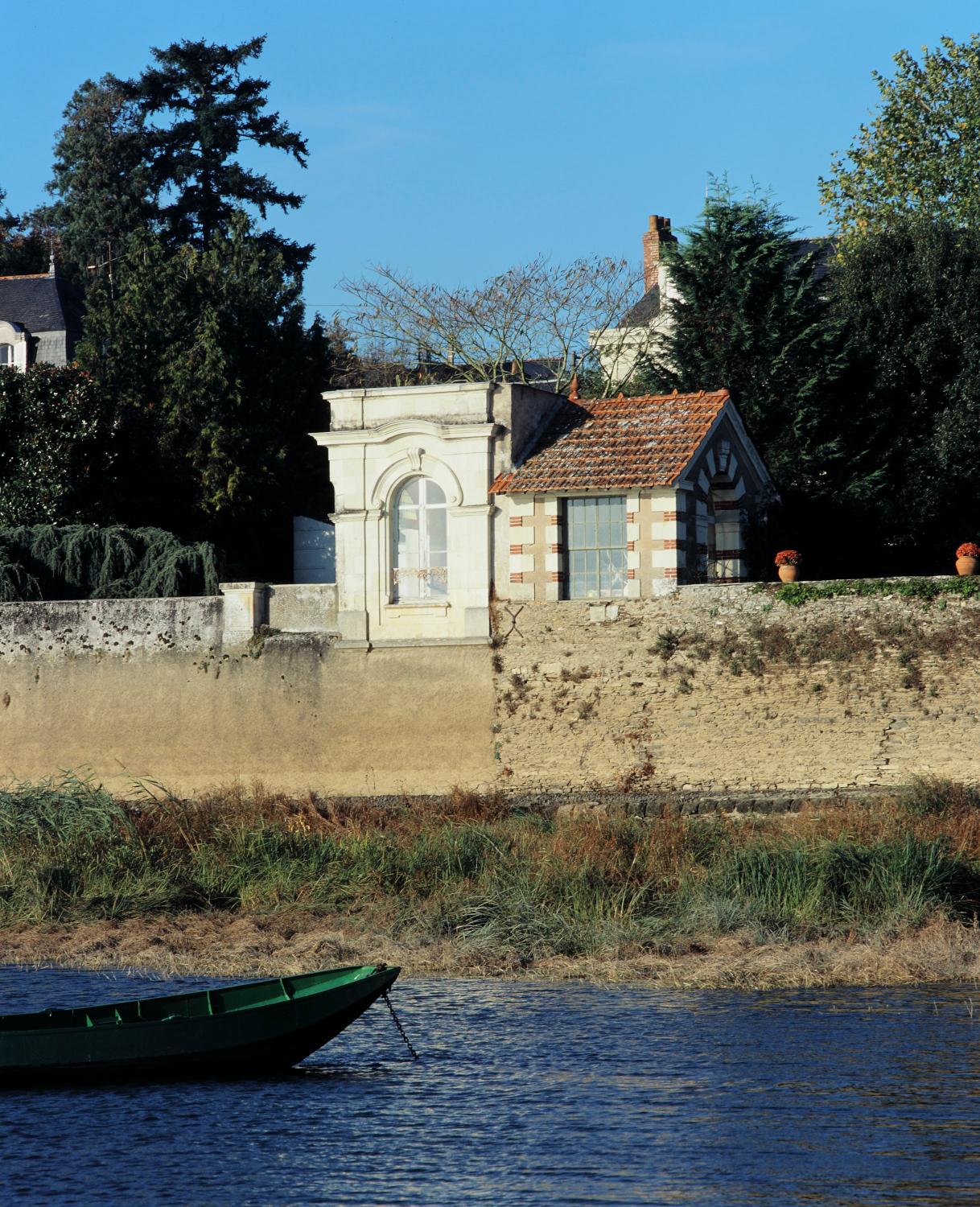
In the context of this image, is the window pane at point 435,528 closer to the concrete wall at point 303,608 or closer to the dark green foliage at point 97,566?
the concrete wall at point 303,608

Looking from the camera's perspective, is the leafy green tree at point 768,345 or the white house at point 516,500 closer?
the white house at point 516,500

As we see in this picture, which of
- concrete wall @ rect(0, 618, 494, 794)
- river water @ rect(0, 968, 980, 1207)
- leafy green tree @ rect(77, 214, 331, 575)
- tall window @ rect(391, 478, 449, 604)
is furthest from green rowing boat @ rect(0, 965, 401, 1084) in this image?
leafy green tree @ rect(77, 214, 331, 575)

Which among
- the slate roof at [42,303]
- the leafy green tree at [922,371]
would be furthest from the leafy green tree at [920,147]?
the slate roof at [42,303]

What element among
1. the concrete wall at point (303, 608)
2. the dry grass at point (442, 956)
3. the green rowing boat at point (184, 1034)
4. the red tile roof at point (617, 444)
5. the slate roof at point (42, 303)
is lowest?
the dry grass at point (442, 956)

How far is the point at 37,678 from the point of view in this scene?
28.1m

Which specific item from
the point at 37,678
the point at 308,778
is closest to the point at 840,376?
the point at 308,778

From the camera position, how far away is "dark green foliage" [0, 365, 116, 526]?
108ft

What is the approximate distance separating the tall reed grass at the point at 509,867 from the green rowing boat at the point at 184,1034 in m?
4.44

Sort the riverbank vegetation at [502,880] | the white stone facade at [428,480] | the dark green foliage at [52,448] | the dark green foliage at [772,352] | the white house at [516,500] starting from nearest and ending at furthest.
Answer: the riverbank vegetation at [502,880]
the white house at [516,500]
the white stone facade at [428,480]
the dark green foliage at [772,352]
the dark green foliage at [52,448]

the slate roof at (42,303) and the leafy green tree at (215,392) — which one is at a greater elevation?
the slate roof at (42,303)

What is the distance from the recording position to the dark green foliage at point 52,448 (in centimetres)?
3300

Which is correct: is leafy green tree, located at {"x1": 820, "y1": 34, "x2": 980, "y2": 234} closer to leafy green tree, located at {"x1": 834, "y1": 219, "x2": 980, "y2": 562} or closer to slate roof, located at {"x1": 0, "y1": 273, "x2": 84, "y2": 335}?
leafy green tree, located at {"x1": 834, "y1": 219, "x2": 980, "y2": 562}

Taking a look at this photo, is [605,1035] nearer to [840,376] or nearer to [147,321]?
[840,376]

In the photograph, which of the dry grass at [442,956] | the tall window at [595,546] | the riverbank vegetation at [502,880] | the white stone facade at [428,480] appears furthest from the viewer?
the white stone facade at [428,480]
